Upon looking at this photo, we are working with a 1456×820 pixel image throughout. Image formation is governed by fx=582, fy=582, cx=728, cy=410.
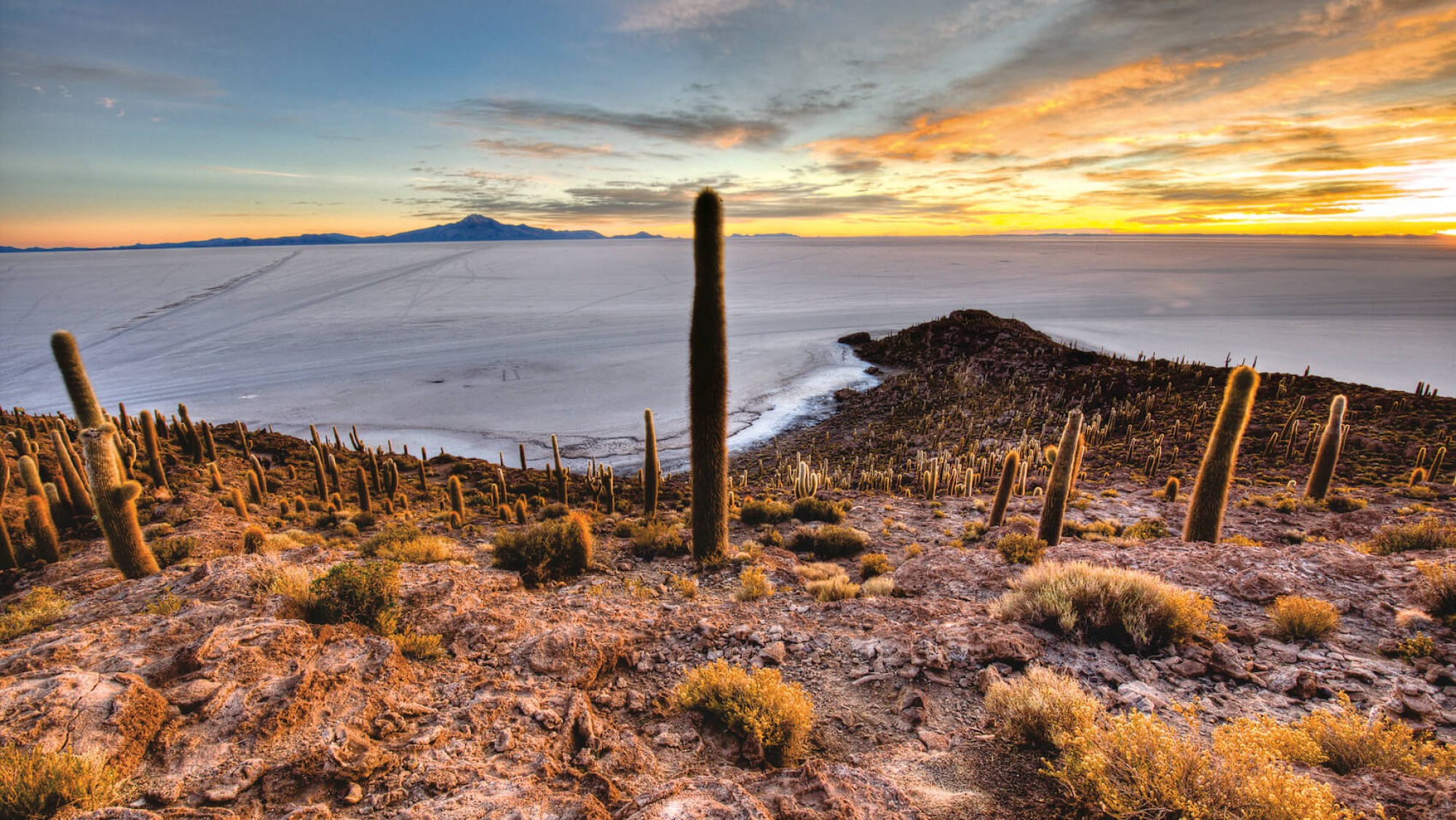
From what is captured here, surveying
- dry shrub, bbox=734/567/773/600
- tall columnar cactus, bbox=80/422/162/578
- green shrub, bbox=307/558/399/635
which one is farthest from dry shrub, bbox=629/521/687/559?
tall columnar cactus, bbox=80/422/162/578

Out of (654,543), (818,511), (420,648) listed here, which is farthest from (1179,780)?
(818,511)

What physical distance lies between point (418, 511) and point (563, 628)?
33.7 ft

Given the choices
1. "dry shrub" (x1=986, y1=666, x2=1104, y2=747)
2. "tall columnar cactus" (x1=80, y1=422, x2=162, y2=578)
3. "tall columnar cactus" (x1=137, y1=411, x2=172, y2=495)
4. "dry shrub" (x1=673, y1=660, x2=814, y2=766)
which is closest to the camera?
"dry shrub" (x1=986, y1=666, x2=1104, y2=747)

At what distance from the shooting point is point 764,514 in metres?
13.8

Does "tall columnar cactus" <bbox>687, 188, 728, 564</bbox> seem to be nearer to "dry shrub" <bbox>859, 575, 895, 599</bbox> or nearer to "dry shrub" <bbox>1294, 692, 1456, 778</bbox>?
"dry shrub" <bbox>859, 575, 895, 599</bbox>

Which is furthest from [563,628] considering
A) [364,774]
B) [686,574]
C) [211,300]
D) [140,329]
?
[211,300]

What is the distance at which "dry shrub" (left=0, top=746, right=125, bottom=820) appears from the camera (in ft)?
11.8

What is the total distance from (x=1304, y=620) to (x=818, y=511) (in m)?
8.82

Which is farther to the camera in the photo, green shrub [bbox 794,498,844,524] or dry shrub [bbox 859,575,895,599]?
green shrub [bbox 794,498,844,524]

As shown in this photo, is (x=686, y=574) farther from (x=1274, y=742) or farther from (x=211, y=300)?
(x=211, y=300)

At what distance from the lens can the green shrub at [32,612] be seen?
6.57m

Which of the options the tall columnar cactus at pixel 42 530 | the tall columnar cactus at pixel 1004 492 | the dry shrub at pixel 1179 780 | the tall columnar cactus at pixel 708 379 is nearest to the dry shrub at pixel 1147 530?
the tall columnar cactus at pixel 1004 492

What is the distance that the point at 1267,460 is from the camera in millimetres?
17500

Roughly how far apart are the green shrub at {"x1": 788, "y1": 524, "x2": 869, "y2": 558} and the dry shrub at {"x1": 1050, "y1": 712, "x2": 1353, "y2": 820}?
7230mm
